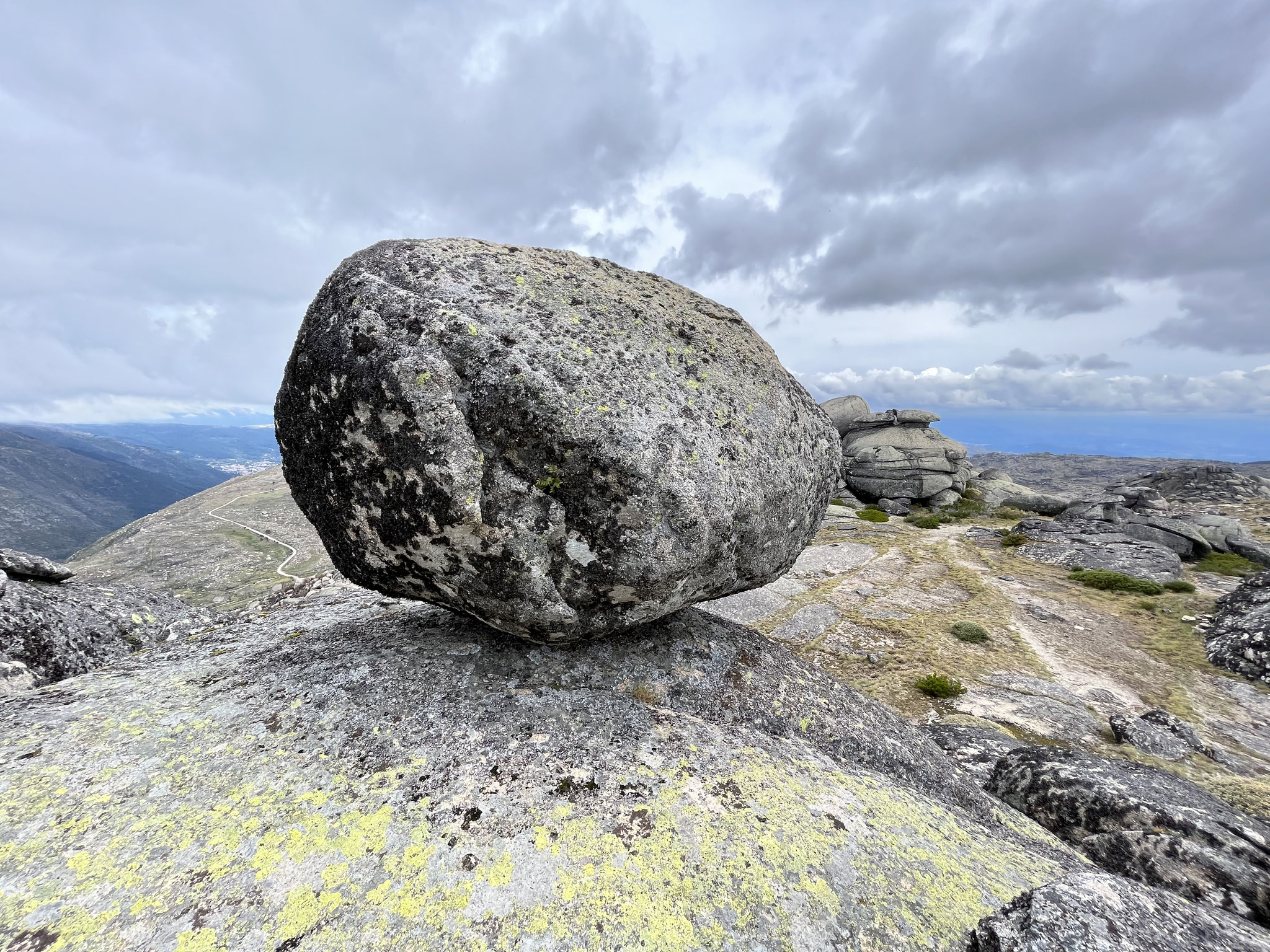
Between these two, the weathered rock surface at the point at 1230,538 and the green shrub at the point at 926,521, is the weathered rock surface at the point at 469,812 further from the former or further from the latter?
the green shrub at the point at 926,521

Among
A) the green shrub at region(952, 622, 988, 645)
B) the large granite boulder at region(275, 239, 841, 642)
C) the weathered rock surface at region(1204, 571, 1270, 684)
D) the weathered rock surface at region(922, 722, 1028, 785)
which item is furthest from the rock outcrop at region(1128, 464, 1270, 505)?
the large granite boulder at region(275, 239, 841, 642)

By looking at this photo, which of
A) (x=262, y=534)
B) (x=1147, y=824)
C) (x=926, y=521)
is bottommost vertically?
(x=262, y=534)

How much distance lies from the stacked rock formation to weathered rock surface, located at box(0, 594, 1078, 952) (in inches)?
1617

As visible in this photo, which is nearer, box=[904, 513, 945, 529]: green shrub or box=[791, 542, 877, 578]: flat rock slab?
box=[791, 542, 877, 578]: flat rock slab

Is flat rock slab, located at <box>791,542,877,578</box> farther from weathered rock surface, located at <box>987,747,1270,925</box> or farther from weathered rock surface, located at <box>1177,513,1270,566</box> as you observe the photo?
weathered rock surface, located at <box>1177,513,1270,566</box>

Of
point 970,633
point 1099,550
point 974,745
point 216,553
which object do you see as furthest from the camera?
point 216,553

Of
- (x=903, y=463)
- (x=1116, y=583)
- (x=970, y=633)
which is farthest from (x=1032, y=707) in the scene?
(x=903, y=463)

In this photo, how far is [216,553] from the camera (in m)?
37.6

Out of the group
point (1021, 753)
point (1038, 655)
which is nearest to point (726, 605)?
point (1038, 655)

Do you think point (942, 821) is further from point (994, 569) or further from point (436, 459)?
point (994, 569)

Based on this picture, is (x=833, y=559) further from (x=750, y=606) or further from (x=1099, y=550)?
(x=1099, y=550)

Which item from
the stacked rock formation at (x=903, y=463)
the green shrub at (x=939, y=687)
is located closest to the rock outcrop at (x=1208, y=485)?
the stacked rock formation at (x=903, y=463)

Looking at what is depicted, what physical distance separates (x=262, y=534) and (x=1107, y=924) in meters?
51.3

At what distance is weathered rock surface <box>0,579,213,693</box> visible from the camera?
6.89 m
